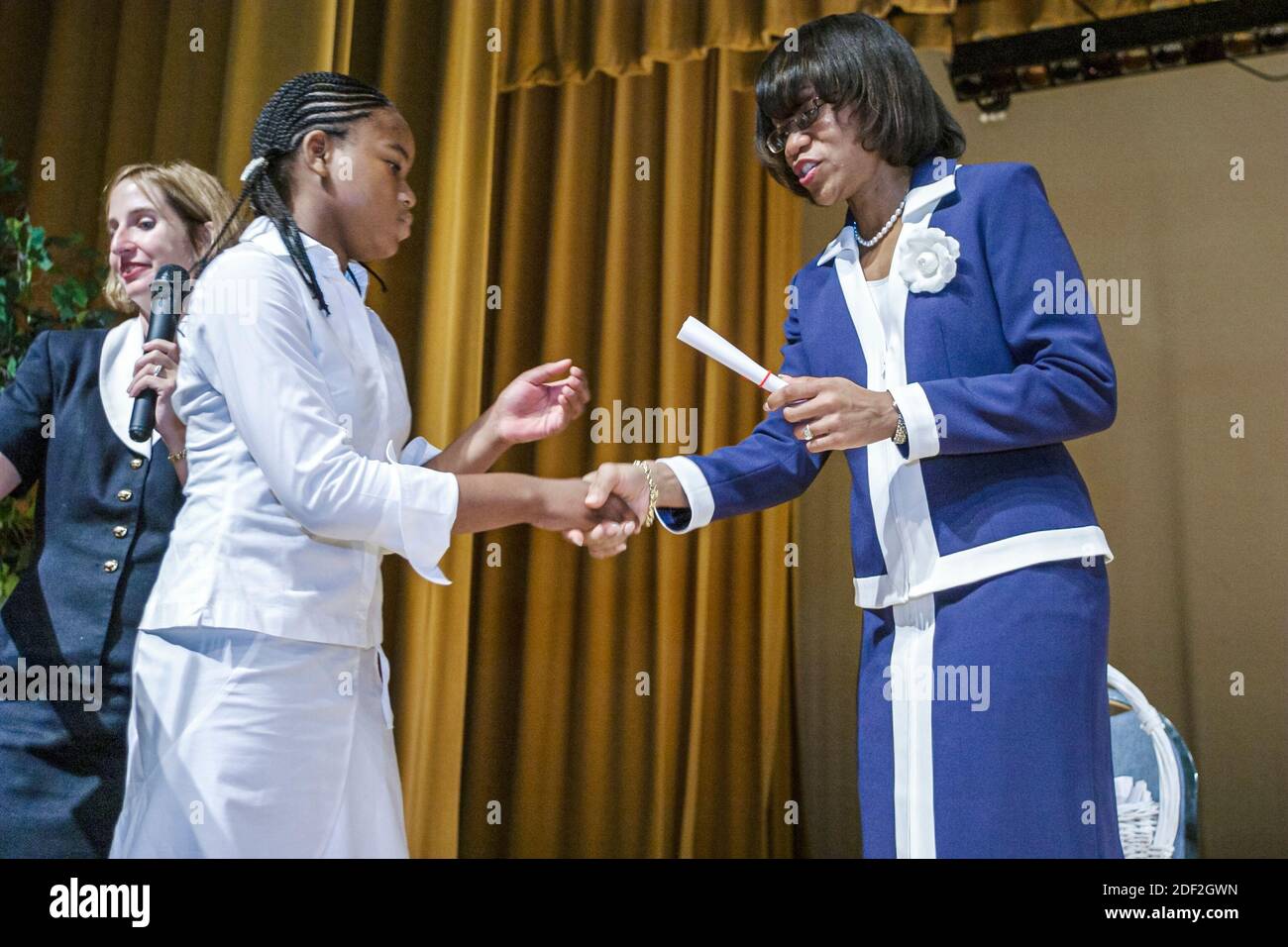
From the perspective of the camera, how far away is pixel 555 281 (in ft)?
10.7

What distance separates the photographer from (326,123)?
1640 millimetres

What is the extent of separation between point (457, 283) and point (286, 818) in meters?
1.75

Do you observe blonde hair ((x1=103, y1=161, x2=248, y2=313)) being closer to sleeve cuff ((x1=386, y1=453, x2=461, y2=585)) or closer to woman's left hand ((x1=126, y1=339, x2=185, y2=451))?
woman's left hand ((x1=126, y1=339, x2=185, y2=451))

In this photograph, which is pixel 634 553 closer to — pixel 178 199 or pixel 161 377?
pixel 178 199

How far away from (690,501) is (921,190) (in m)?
0.51

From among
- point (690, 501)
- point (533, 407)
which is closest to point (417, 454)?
point (533, 407)

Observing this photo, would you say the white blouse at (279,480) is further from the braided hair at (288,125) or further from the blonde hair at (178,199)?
the blonde hair at (178,199)

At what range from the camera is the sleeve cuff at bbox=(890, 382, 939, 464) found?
1476 millimetres

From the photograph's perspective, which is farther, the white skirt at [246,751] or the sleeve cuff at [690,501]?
the sleeve cuff at [690,501]

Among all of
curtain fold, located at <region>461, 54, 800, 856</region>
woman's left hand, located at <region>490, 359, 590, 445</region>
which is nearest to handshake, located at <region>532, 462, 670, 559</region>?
woman's left hand, located at <region>490, 359, 590, 445</region>

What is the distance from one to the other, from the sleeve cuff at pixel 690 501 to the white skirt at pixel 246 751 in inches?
20.0

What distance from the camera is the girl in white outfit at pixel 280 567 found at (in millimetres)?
1375

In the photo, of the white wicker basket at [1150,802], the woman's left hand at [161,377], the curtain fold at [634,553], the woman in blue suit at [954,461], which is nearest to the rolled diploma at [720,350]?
the woman in blue suit at [954,461]

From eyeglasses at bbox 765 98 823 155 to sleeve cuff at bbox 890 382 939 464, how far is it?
0.43 meters
